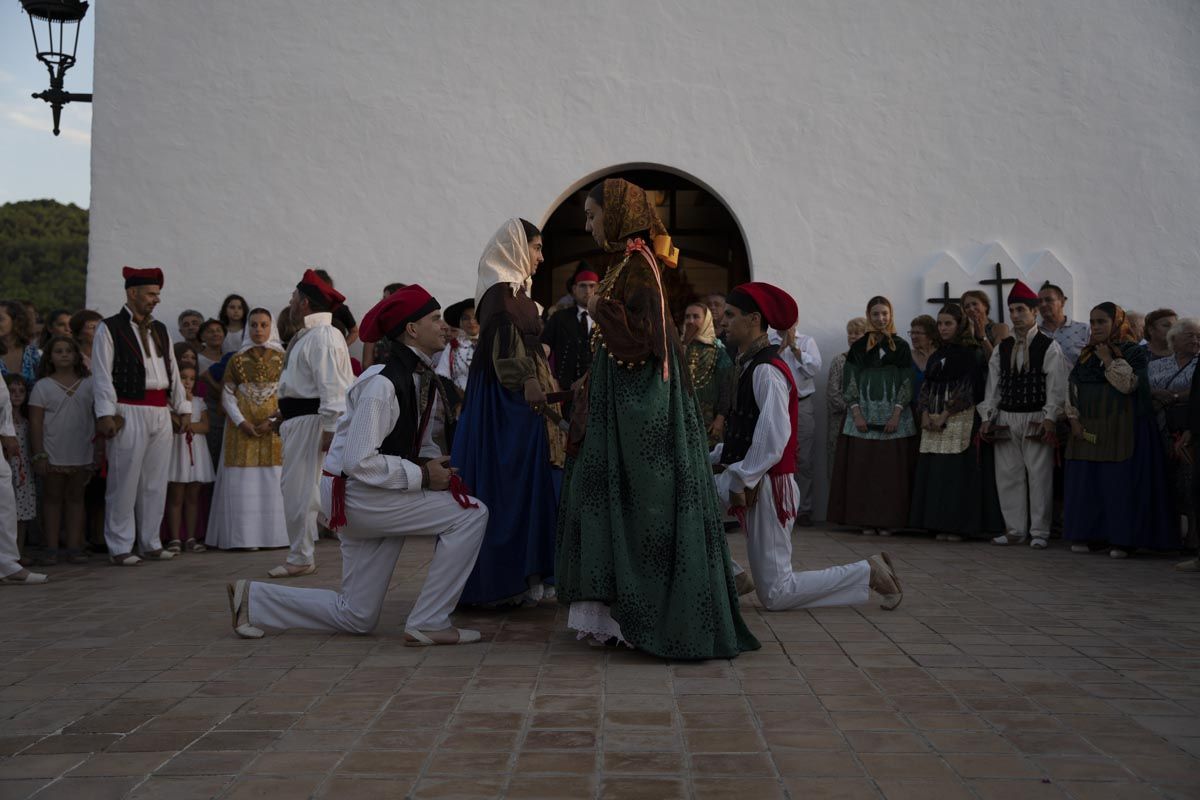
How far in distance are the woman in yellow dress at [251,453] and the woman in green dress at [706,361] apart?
3.31 meters

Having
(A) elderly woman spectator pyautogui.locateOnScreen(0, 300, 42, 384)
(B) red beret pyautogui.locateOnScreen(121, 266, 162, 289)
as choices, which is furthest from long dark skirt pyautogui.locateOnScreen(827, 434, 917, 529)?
(A) elderly woman spectator pyautogui.locateOnScreen(0, 300, 42, 384)

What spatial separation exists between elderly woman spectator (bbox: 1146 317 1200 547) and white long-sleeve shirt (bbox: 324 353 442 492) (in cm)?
585

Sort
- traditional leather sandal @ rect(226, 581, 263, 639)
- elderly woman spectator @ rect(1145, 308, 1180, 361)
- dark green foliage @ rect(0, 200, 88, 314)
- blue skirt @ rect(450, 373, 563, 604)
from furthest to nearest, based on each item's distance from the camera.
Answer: dark green foliage @ rect(0, 200, 88, 314) → elderly woman spectator @ rect(1145, 308, 1180, 361) → blue skirt @ rect(450, 373, 563, 604) → traditional leather sandal @ rect(226, 581, 263, 639)

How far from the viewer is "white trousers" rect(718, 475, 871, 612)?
5.58 metres

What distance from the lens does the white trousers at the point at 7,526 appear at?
22.8 feet

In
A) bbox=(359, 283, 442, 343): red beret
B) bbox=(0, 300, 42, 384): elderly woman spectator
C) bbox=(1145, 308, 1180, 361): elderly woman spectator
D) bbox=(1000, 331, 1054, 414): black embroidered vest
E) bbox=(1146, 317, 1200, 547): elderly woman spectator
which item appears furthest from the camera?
bbox=(1000, 331, 1054, 414): black embroidered vest

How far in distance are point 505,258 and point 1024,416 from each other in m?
4.97

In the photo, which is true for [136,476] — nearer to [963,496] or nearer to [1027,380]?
[963,496]

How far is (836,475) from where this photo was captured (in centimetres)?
985

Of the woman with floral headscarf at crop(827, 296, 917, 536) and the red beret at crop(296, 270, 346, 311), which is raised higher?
the red beret at crop(296, 270, 346, 311)

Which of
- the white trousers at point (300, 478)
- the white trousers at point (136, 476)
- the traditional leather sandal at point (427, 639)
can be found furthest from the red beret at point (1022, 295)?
the white trousers at point (136, 476)

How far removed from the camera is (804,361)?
32.6 feet

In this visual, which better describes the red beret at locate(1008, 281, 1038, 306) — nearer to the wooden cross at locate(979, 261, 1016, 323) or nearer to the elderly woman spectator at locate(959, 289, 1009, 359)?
the elderly woman spectator at locate(959, 289, 1009, 359)

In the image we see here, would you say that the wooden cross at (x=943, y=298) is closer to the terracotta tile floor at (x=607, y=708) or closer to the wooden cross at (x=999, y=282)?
the wooden cross at (x=999, y=282)
